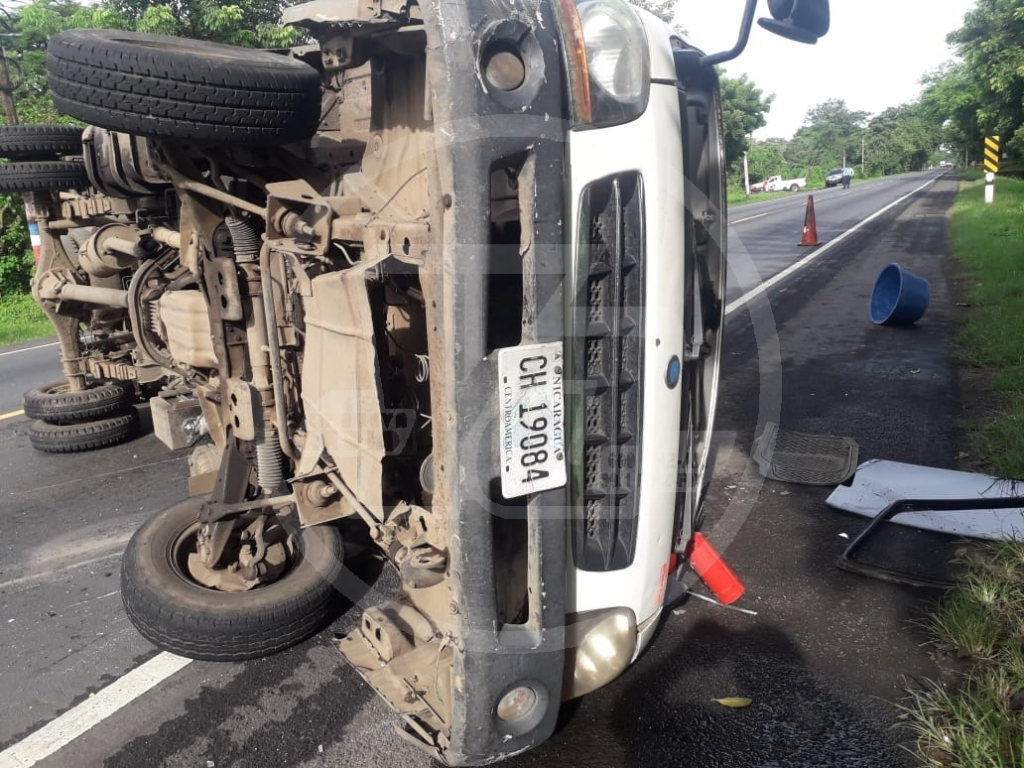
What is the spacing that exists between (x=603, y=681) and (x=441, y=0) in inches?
71.2

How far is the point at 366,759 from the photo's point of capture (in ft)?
7.73

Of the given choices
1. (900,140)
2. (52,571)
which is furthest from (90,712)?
(900,140)

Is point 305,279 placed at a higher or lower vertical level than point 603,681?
higher

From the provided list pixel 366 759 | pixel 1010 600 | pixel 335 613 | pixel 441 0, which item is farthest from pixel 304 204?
pixel 1010 600

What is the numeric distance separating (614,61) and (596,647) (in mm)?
1557

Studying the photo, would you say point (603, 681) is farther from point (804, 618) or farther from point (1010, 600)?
point (1010, 600)

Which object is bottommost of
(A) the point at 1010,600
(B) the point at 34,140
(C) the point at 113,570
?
(C) the point at 113,570

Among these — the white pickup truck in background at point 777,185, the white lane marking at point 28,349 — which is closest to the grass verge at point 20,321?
the white lane marking at point 28,349

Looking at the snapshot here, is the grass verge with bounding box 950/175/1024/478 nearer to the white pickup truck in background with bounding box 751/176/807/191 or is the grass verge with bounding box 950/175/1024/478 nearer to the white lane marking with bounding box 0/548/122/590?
the white lane marking with bounding box 0/548/122/590

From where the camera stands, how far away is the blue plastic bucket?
26.0 ft

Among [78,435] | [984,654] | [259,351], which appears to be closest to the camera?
[984,654]

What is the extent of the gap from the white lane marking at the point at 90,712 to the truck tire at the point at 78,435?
119 inches

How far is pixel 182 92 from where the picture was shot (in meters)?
2.44

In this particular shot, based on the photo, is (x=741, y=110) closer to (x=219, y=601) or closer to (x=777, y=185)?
(x=777, y=185)
